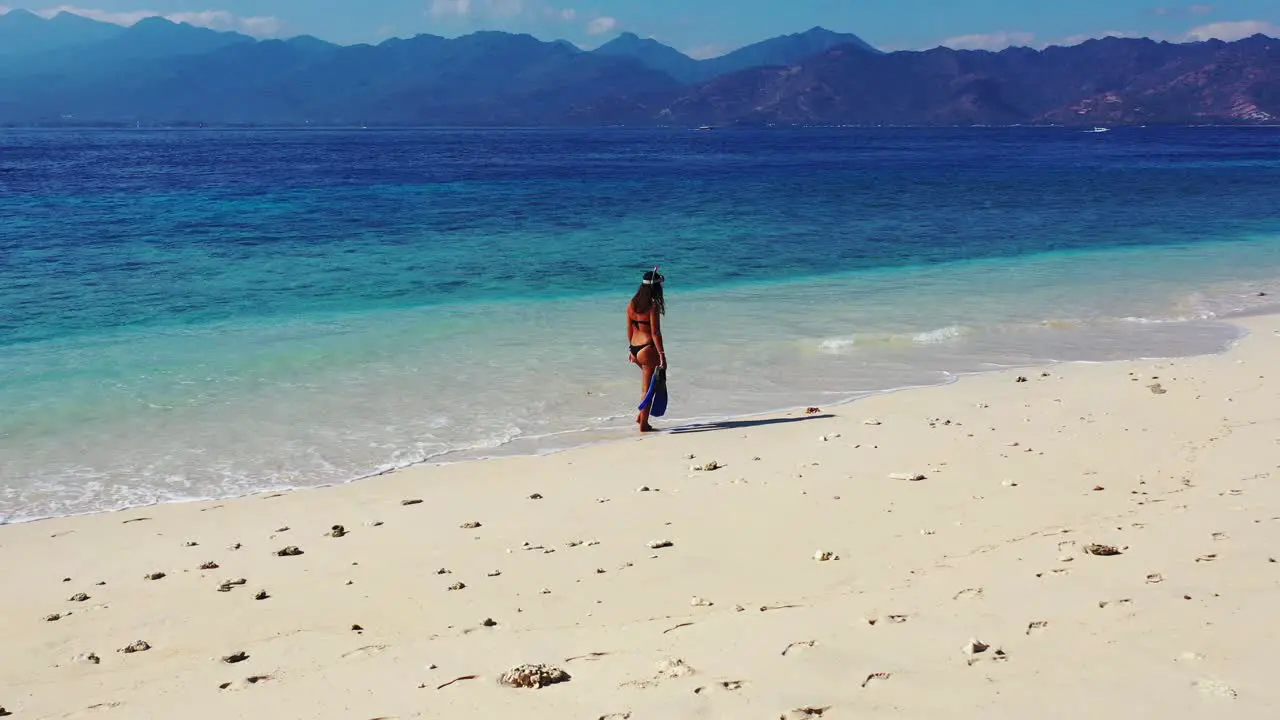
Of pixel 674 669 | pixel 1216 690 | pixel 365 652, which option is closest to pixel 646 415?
pixel 365 652

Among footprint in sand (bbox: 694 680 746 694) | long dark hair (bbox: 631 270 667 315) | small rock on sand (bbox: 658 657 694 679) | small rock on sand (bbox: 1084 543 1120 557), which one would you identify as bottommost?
small rock on sand (bbox: 658 657 694 679)

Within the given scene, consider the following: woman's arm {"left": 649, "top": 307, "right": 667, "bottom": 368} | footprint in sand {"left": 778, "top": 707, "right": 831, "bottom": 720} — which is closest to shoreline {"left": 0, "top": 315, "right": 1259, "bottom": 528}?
woman's arm {"left": 649, "top": 307, "right": 667, "bottom": 368}

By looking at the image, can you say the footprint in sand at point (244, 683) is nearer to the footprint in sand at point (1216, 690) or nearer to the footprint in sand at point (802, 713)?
the footprint in sand at point (802, 713)

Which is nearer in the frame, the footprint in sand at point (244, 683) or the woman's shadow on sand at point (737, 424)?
the footprint in sand at point (244, 683)

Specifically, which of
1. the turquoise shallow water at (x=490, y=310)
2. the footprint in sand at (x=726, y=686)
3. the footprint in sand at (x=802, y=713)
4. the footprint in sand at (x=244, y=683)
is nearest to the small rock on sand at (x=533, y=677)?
the footprint in sand at (x=726, y=686)

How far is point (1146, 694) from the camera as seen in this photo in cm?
397

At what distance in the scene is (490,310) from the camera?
61.6 ft

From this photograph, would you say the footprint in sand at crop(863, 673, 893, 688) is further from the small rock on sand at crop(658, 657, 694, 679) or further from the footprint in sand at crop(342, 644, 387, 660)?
the footprint in sand at crop(342, 644, 387, 660)

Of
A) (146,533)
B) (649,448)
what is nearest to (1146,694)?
(649,448)

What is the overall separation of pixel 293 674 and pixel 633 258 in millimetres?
21771

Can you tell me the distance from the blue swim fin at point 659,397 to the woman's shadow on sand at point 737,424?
0.78 ft

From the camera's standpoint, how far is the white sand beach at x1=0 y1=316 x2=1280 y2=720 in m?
4.32

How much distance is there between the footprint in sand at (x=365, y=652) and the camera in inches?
202

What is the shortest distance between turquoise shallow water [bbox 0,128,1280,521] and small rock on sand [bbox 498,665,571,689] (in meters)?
5.07
